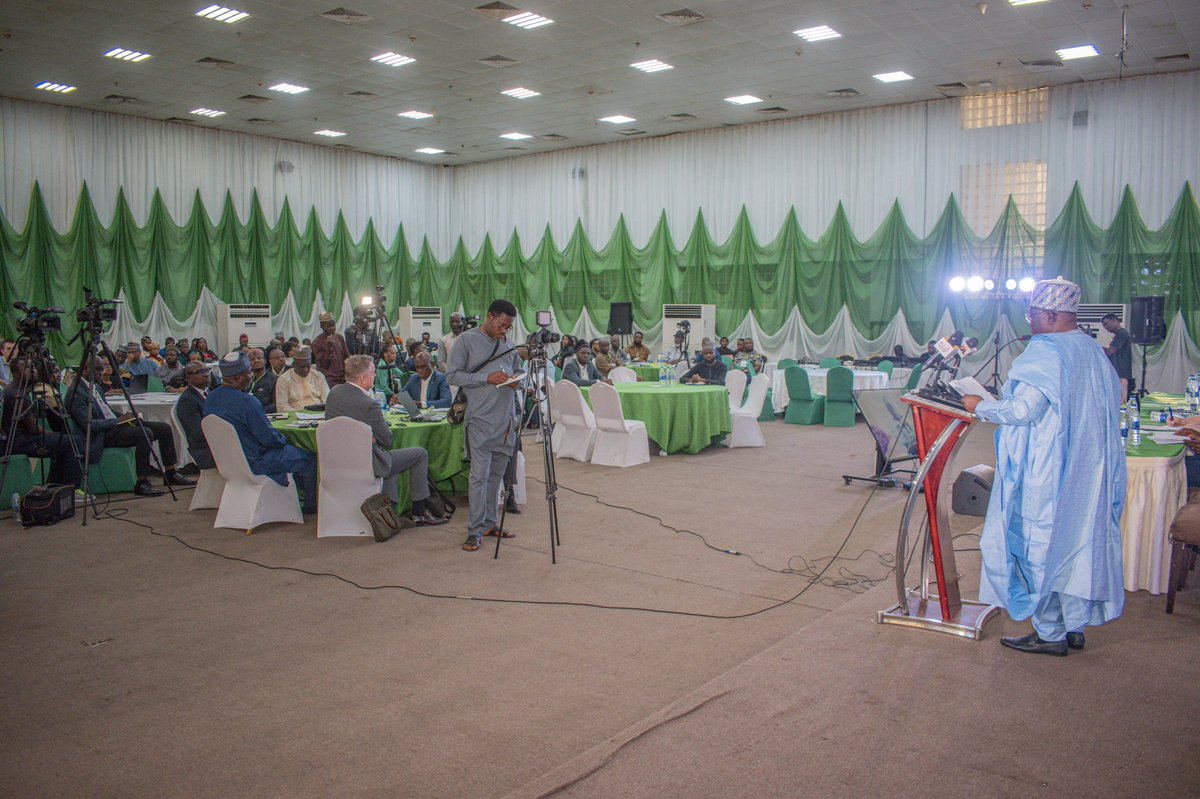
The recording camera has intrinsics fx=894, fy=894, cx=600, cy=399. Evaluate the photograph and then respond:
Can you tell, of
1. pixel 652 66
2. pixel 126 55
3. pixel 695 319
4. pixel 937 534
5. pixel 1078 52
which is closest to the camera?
pixel 937 534

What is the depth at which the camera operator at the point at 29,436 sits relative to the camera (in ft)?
23.3

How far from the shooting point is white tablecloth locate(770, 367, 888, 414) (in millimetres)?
13109

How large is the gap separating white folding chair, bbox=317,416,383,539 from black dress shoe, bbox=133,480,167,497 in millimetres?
2435

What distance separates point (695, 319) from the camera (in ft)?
55.5

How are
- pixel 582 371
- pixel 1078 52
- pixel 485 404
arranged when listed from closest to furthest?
1. pixel 485 404
2. pixel 582 371
3. pixel 1078 52

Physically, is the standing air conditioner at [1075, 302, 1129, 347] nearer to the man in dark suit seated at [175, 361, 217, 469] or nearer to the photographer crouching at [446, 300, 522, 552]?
the photographer crouching at [446, 300, 522, 552]

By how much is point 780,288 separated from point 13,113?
13.3 meters

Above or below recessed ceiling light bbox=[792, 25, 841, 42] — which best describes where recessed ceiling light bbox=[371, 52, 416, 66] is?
above

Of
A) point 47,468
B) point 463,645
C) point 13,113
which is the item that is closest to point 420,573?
point 463,645

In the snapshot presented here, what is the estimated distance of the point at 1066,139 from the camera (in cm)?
1378

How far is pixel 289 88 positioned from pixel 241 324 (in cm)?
464

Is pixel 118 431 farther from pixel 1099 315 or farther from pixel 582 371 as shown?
pixel 1099 315

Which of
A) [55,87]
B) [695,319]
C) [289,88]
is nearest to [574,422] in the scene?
[695,319]

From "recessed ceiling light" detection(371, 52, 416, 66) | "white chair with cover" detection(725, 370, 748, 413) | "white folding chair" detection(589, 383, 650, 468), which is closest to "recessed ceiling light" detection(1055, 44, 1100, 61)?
"white chair with cover" detection(725, 370, 748, 413)
